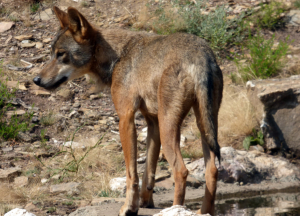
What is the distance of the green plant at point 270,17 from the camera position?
38.2 feet

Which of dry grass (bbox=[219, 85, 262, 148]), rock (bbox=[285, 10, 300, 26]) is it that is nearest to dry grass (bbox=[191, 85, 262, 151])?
dry grass (bbox=[219, 85, 262, 148])

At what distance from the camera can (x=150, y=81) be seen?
14.8 feet

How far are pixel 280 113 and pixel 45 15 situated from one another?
8.33 metres

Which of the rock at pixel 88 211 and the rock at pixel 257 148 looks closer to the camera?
the rock at pixel 88 211

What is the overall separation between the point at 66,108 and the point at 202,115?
567 centimetres

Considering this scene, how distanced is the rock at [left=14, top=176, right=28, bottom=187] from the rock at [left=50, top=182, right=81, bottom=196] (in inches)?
19.3

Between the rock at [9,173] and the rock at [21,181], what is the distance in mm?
114

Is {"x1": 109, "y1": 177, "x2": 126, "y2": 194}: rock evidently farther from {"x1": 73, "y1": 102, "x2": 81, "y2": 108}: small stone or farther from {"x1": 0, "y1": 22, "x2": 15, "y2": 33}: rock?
{"x1": 0, "y1": 22, "x2": 15, "y2": 33}: rock

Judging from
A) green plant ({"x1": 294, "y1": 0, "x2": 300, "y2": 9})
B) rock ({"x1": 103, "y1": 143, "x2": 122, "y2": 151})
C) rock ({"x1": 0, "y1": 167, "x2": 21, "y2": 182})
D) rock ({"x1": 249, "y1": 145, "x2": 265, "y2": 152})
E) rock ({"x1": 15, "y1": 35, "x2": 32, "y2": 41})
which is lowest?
rock ({"x1": 103, "y1": 143, "x2": 122, "y2": 151})

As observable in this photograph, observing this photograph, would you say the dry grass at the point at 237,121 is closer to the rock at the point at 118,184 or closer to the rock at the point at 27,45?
the rock at the point at 118,184

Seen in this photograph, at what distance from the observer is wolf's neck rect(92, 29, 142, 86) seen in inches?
201

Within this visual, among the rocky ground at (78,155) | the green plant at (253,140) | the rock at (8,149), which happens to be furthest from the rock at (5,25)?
the green plant at (253,140)

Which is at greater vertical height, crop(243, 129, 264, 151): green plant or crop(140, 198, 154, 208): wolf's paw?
crop(140, 198, 154, 208): wolf's paw

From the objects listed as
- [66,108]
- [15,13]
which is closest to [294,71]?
[66,108]
